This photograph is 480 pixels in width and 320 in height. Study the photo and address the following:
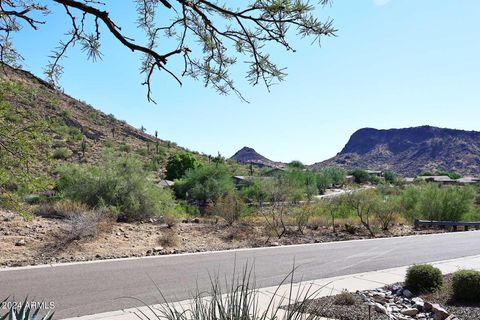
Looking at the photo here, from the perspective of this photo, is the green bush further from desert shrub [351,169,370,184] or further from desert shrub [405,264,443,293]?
desert shrub [351,169,370,184]

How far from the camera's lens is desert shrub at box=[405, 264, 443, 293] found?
34.6ft

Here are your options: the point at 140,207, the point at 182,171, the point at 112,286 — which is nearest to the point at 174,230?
the point at 140,207

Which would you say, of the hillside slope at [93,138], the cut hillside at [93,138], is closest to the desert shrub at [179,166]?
the cut hillside at [93,138]

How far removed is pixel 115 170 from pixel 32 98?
12.5 meters

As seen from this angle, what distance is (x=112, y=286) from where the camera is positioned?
11078mm

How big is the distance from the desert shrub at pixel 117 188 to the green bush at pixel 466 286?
1477 centimetres

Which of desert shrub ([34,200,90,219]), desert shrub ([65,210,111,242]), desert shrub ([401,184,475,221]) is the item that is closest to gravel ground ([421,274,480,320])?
desert shrub ([65,210,111,242])

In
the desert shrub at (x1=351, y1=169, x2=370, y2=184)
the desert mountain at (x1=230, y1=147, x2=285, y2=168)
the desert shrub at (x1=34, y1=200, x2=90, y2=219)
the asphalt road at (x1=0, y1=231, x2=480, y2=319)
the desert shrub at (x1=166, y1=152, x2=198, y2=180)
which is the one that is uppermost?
the desert mountain at (x1=230, y1=147, x2=285, y2=168)

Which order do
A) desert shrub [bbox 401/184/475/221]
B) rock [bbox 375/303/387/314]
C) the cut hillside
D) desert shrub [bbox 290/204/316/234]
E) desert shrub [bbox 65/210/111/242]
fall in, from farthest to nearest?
1. the cut hillside
2. desert shrub [bbox 401/184/475/221]
3. desert shrub [bbox 290/204/316/234]
4. desert shrub [bbox 65/210/111/242]
5. rock [bbox 375/303/387/314]

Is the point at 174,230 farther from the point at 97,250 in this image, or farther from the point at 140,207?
the point at 97,250

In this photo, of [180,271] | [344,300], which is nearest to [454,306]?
[344,300]

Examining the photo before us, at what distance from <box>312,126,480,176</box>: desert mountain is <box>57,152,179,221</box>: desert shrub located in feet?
313

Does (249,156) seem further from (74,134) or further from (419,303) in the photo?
(419,303)

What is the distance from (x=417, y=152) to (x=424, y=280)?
4686 inches
